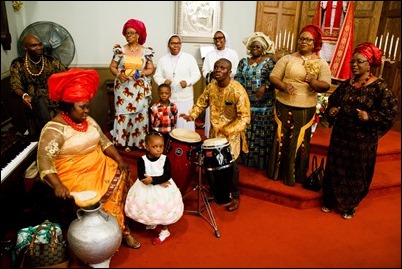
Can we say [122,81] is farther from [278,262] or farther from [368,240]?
[368,240]

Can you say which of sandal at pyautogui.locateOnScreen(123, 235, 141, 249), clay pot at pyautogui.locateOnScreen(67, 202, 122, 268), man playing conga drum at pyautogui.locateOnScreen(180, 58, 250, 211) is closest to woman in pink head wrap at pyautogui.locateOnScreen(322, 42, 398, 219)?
man playing conga drum at pyautogui.locateOnScreen(180, 58, 250, 211)

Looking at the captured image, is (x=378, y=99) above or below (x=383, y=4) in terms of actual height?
below

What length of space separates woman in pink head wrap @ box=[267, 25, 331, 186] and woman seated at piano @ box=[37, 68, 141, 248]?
5.89 ft

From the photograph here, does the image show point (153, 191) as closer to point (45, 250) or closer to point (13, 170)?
point (45, 250)

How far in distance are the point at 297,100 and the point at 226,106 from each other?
0.75 m

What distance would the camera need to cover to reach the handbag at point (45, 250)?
2484 millimetres

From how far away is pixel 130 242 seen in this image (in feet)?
9.39

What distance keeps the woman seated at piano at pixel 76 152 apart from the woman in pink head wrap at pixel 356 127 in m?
2.11

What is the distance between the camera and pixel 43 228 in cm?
257

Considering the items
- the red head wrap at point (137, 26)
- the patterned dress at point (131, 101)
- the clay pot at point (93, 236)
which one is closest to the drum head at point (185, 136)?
the clay pot at point (93, 236)

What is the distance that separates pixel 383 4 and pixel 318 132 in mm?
2623

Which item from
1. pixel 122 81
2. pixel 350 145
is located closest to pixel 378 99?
pixel 350 145

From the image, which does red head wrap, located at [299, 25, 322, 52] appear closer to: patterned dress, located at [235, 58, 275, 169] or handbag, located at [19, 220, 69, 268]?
patterned dress, located at [235, 58, 275, 169]

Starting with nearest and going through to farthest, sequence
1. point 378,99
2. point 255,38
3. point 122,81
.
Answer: point 378,99, point 255,38, point 122,81
